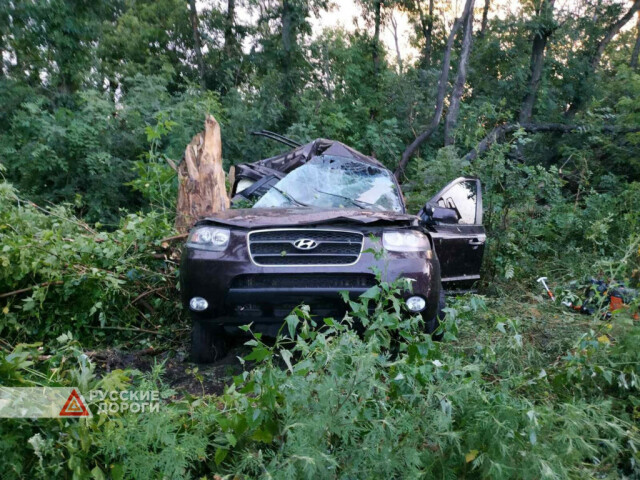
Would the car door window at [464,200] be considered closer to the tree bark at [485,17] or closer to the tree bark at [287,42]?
the tree bark at [287,42]

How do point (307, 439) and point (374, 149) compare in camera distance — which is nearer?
point (307, 439)

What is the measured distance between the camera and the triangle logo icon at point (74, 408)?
212 cm

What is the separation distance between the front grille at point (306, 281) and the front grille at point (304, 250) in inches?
3.8

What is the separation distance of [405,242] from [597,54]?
22.7 m

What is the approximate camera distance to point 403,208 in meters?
5.06

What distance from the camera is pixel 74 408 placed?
2152 millimetres

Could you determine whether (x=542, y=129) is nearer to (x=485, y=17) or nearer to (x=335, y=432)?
(x=485, y=17)

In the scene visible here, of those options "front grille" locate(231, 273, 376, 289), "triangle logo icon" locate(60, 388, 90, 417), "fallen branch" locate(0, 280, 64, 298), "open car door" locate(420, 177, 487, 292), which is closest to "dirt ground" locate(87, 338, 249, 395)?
"front grille" locate(231, 273, 376, 289)

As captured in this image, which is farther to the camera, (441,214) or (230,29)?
(230,29)

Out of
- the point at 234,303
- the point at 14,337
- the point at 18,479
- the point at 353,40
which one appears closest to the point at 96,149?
the point at 14,337

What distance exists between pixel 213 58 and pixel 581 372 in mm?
24355

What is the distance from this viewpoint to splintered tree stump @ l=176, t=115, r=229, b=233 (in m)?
6.70

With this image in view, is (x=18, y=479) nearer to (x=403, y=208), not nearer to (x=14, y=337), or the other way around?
(x=14, y=337)

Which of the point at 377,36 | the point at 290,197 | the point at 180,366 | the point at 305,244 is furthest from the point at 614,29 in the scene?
the point at 180,366
